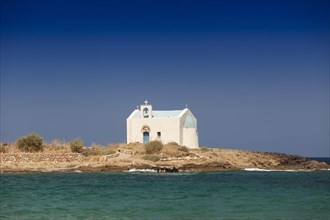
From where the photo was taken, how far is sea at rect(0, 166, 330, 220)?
16219 mm

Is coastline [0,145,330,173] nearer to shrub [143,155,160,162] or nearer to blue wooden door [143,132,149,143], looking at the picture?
shrub [143,155,160,162]

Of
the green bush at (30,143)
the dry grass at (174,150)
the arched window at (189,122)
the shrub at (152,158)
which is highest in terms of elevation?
the arched window at (189,122)

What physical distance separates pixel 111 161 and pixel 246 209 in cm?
2471

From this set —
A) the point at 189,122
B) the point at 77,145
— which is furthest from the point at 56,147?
the point at 189,122

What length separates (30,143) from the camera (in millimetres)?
42781

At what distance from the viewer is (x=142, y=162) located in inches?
1657

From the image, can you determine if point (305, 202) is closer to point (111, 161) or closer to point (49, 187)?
point (49, 187)

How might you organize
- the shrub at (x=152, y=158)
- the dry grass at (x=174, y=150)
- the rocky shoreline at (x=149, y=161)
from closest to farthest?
1. the rocky shoreline at (x=149, y=161)
2. the shrub at (x=152, y=158)
3. the dry grass at (x=174, y=150)

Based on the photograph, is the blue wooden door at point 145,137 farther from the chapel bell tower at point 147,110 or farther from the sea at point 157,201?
the sea at point 157,201

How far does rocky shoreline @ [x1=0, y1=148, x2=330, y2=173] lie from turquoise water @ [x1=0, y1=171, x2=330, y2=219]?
10702 mm

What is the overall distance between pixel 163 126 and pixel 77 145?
11.3m

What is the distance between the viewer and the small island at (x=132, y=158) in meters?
39.4

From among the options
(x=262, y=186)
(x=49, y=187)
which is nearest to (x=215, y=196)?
(x=262, y=186)

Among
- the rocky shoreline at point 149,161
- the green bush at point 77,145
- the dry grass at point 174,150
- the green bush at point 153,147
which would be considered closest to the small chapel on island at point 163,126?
the dry grass at point 174,150
